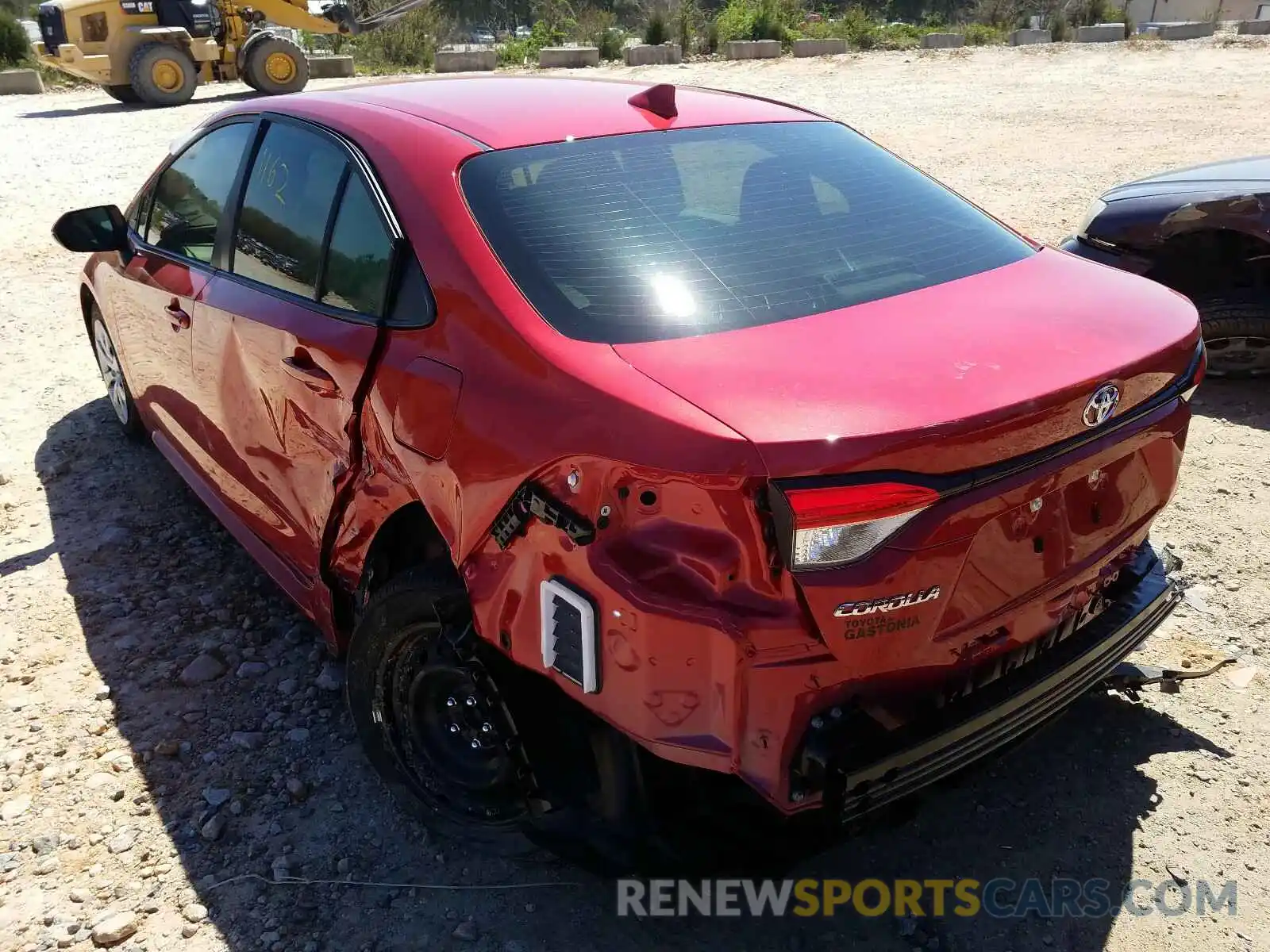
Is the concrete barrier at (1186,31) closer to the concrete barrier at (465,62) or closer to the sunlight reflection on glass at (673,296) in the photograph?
the concrete barrier at (465,62)

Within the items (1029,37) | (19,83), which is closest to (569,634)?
(19,83)

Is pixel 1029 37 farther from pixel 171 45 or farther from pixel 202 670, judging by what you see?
pixel 202 670

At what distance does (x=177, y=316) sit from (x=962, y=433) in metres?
2.80

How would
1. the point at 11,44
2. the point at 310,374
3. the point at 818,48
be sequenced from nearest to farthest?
A: 1. the point at 310,374
2. the point at 11,44
3. the point at 818,48

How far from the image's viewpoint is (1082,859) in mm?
2473

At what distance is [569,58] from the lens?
20.1 metres

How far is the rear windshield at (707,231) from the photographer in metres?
2.16

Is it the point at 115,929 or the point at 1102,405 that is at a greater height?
the point at 1102,405

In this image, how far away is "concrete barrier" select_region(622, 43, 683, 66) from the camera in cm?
2044

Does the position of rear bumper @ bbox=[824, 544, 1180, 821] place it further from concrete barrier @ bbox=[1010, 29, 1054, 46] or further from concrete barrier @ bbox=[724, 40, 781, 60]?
concrete barrier @ bbox=[1010, 29, 1054, 46]

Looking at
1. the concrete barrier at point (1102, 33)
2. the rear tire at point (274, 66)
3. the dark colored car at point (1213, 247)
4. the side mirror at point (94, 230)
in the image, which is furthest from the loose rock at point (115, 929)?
the concrete barrier at point (1102, 33)

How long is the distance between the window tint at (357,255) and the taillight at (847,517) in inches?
49.7

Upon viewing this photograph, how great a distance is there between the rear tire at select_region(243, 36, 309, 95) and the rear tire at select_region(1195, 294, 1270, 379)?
14.7 m

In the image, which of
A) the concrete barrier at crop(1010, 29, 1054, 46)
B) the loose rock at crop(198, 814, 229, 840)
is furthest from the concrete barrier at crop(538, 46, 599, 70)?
the loose rock at crop(198, 814, 229, 840)
